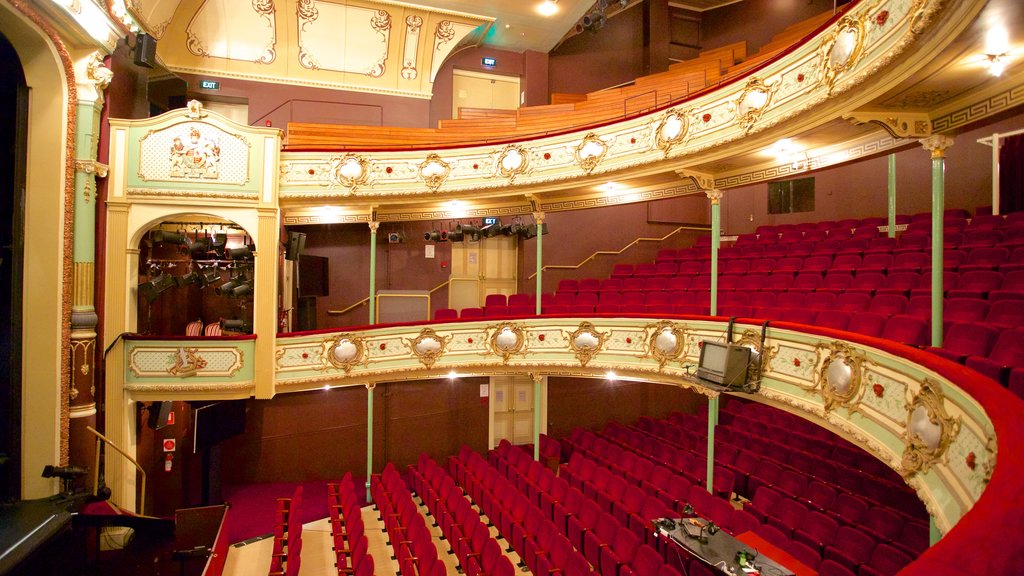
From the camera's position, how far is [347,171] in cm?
804

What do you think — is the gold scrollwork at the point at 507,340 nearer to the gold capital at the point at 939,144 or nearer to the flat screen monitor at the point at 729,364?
the flat screen monitor at the point at 729,364

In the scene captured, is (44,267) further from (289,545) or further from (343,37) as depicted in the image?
(343,37)

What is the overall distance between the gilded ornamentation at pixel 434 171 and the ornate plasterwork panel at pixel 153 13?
13.5 feet

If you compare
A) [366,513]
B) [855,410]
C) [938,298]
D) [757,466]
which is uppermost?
[938,298]

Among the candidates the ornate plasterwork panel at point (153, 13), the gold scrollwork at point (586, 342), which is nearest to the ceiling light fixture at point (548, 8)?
the ornate plasterwork panel at point (153, 13)

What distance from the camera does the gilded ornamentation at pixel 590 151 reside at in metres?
7.21

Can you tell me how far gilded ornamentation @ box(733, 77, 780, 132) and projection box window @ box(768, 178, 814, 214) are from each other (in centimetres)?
643

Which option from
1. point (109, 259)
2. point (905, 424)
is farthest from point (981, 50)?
point (109, 259)

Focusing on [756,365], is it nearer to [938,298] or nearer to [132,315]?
[938,298]

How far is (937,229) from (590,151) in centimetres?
416

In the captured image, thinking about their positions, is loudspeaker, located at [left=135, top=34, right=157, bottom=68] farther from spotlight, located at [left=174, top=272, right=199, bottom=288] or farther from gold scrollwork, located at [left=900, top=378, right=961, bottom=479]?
gold scrollwork, located at [left=900, top=378, right=961, bottom=479]

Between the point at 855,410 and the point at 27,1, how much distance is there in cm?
847

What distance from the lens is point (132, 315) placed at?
701 centimetres

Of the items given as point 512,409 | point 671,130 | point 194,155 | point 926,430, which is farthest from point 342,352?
point 926,430
